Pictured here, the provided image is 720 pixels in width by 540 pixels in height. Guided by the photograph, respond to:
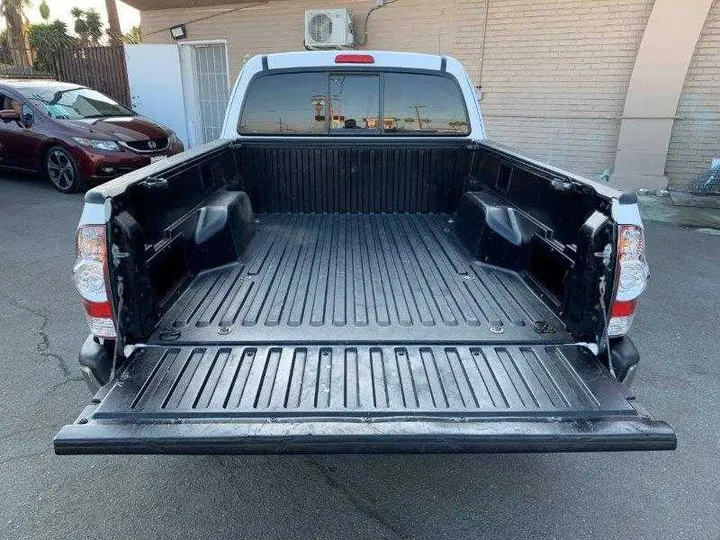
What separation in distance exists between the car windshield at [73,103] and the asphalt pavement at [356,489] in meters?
6.97

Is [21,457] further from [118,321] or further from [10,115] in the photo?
[10,115]

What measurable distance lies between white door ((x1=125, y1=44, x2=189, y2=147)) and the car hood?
9.87ft

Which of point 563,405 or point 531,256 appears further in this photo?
point 531,256

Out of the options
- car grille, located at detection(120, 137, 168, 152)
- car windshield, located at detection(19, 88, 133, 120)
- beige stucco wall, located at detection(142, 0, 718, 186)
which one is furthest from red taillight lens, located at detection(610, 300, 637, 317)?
car windshield, located at detection(19, 88, 133, 120)

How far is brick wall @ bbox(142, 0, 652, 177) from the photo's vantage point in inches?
332

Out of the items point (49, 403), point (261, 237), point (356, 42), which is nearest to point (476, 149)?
point (261, 237)

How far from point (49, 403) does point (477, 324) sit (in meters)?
2.70

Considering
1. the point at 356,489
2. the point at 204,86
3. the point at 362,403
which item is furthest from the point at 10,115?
the point at 362,403

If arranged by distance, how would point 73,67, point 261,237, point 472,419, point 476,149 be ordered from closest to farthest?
1. point 472,419
2. point 261,237
3. point 476,149
4. point 73,67

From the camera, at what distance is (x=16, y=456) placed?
8.59ft

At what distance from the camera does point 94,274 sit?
1949 millimetres

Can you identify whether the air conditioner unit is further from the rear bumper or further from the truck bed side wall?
the rear bumper

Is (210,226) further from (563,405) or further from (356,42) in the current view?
(356,42)

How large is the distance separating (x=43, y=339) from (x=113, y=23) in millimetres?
17543
